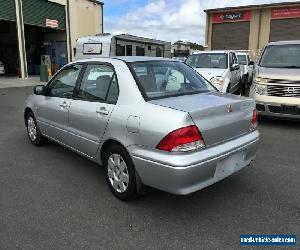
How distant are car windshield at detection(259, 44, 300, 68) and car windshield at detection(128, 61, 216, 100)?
14.7 feet

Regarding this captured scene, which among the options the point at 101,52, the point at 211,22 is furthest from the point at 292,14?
the point at 101,52

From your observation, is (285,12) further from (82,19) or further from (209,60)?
(209,60)

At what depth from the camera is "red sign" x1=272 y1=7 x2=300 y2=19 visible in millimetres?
32553

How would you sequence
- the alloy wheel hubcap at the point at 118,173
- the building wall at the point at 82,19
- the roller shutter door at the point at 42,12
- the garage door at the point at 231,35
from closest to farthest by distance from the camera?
the alloy wheel hubcap at the point at 118,173 < the roller shutter door at the point at 42,12 < the building wall at the point at 82,19 < the garage door at the point at 231,35

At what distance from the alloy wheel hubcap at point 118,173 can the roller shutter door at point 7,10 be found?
1932 cm

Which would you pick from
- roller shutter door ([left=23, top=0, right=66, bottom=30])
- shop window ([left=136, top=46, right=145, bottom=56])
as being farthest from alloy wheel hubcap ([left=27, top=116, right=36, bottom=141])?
roller shutter door ([left=23, top=0, right=66, bottom=30])

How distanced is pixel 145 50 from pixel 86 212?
668 inches

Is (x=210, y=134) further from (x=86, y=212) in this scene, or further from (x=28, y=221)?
(x=28, y=221)

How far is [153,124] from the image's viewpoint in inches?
127

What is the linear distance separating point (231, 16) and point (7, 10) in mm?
24074

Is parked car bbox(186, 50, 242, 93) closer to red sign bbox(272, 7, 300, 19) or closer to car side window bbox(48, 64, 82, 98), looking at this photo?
car side window bbox(48, 64, 82, 98)

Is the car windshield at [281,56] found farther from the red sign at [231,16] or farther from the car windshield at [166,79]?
the red sign at [231,16]

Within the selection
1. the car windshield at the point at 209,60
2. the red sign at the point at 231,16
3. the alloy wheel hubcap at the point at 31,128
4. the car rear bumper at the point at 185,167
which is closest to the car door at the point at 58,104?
the alloy wheel hubcap at the point at 31,128

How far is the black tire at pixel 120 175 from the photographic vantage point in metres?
3.52
